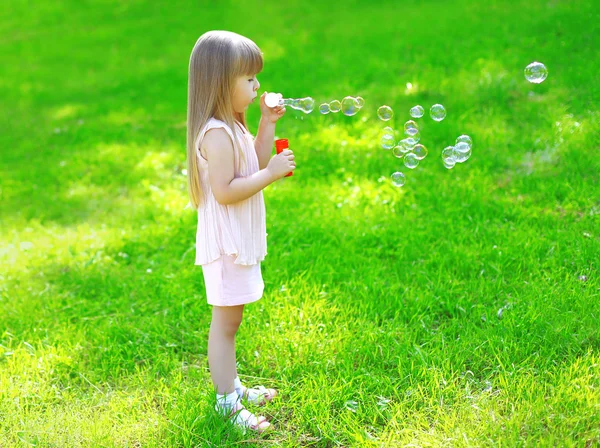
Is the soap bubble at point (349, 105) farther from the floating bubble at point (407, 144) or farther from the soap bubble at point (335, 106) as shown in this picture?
the floating bubble at point (407, 144)

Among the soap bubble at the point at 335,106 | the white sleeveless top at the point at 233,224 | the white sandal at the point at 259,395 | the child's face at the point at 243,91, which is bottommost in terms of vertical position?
the white sandal at the point at 259,395

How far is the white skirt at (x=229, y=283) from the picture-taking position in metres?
2.86

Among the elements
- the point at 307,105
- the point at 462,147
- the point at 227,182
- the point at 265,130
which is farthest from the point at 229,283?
the point at 462,147

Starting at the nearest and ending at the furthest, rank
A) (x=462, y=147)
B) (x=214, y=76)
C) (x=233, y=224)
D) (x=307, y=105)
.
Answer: (x=214, y=76), (x=233, y=224), (x=307, y=105), (x=462, y=147)

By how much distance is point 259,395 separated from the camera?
121 inches

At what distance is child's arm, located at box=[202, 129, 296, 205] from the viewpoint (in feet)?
9.02

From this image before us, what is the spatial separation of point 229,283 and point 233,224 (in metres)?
0.28

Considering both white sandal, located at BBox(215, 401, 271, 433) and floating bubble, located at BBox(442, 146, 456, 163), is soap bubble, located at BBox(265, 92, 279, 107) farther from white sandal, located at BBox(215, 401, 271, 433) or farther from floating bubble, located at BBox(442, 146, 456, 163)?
white sandal, located at BBox(215, 401, 271, 433)

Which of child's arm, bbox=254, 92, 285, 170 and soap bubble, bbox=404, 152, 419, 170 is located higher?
child's arm, bbox=254, 92, 285, 170

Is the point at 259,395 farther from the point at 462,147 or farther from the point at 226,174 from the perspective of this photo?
the point at 462,147

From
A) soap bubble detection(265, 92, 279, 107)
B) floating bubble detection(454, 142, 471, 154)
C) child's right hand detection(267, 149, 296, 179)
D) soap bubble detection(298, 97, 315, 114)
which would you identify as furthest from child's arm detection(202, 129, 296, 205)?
floating bubble detection(454, 142, 471, 154)

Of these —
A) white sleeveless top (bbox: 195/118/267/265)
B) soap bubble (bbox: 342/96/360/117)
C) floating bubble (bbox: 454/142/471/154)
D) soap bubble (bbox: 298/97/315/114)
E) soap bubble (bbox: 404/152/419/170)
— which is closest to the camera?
white sleeveless top (bbox: 195/118/267/265)

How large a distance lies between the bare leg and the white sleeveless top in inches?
11.0

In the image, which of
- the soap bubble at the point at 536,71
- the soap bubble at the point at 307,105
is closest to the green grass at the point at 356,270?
the soap bubble at the point at 536,71
